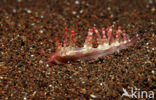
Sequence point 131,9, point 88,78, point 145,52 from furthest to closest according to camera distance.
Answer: point 131,9 < point 145,52 < point 88,78

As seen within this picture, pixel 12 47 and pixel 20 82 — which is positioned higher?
pixel 12 47

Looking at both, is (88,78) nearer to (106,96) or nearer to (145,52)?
(106,96)

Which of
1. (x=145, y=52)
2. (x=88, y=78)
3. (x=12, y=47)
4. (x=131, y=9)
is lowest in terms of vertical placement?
(x=88, y=78)

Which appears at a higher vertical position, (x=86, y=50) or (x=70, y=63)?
(x=86, y=50)

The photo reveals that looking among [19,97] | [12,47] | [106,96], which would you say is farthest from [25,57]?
[106,96]

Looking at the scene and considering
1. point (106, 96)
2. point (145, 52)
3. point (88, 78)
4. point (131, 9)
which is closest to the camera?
point (106, 96)

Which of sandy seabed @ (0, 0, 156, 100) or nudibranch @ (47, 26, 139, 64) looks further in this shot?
nudibranch @ (47, 26, 139, 64)

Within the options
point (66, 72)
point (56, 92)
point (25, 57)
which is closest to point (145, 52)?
point (66, 72)

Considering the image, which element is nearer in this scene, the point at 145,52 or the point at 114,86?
the point at 114,86

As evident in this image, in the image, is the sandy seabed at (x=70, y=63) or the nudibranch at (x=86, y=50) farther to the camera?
the nudibranch at (x=86, y=50)
